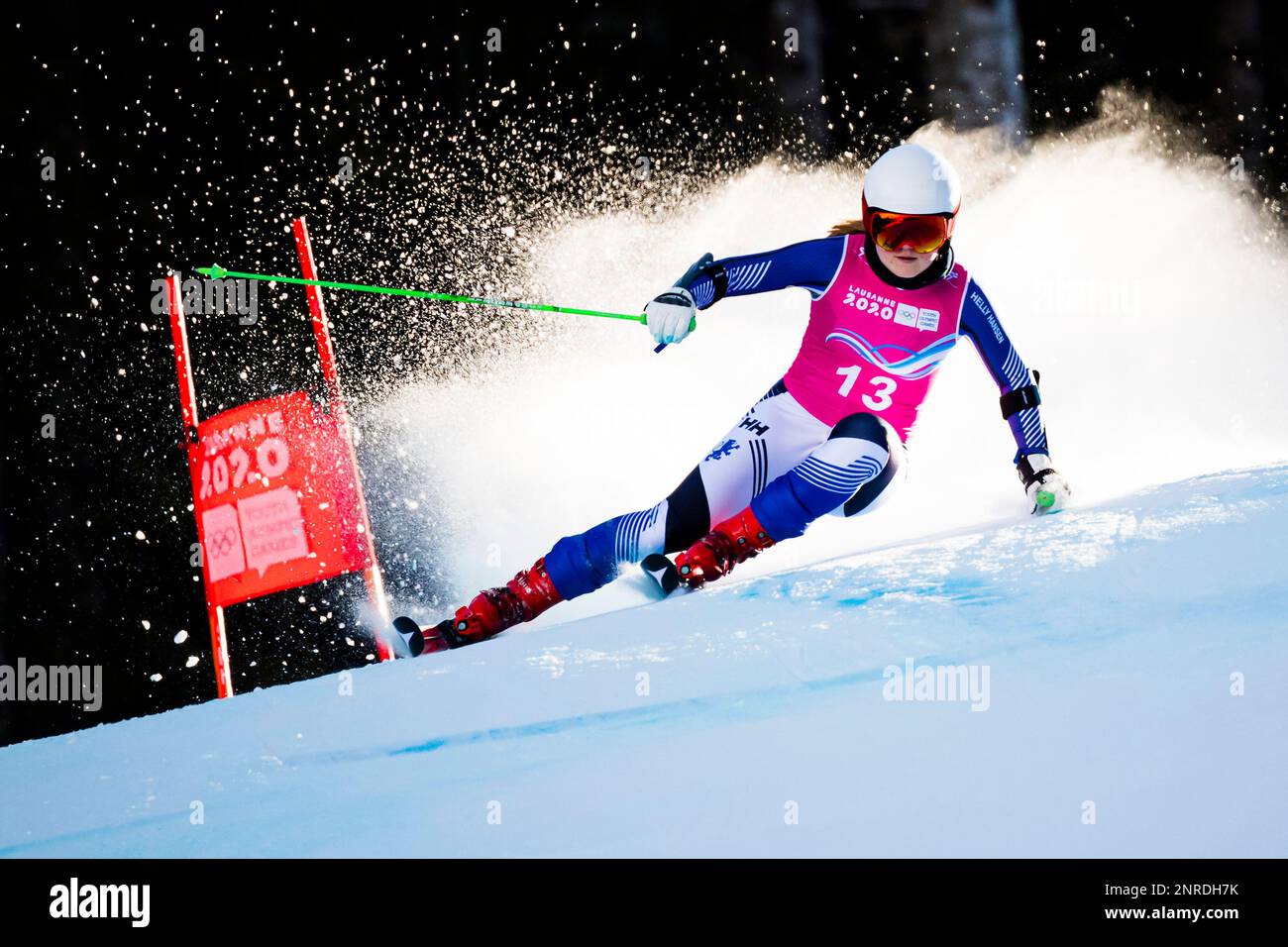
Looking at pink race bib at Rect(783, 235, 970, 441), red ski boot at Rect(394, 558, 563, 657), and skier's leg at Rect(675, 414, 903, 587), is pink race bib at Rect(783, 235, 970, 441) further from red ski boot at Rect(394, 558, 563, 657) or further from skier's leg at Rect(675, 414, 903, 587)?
red ski boot at Rect(394, 558, 563, 657)

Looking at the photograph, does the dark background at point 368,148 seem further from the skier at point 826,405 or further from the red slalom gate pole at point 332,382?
the skier at point 826,405

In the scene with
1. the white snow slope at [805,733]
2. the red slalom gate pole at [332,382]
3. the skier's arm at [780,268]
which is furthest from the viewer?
the red slalom gate pole at [332,382]

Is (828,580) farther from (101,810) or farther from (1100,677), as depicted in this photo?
(101,810)

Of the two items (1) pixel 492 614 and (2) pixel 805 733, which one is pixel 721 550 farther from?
(2) pixel 805 733

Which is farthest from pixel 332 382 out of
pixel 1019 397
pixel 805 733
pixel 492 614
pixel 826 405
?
pixel 805 733

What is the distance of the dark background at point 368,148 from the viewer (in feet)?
17.7

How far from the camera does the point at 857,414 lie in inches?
106

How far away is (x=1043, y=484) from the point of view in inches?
113

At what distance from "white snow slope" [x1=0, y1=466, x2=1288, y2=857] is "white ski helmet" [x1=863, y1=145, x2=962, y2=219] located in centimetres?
81

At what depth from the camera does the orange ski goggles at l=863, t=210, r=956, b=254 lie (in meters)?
2.69

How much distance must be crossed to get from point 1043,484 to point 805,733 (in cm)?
153

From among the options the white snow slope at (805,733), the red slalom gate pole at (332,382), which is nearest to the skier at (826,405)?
the white snow slope at (805,733)

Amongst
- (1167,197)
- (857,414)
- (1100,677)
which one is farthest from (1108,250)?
(1100,677)

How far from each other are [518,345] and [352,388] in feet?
3.32
